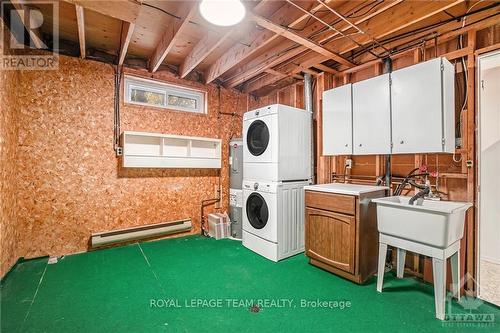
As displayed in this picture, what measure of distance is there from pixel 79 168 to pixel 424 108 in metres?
3.86

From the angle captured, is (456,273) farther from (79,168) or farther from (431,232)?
(79,168)

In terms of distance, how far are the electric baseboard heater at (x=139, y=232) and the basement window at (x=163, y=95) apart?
1.77 metres

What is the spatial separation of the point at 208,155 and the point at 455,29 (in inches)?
131

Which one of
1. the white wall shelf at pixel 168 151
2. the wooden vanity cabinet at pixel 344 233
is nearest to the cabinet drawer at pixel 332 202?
the wooden vanity cabinet at pixel 344 233

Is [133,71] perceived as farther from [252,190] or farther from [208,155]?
[252,190]

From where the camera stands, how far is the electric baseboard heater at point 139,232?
123 inches

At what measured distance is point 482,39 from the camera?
214cm

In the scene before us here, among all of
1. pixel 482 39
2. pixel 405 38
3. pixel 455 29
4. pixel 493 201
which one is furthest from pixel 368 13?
pixel 493 201

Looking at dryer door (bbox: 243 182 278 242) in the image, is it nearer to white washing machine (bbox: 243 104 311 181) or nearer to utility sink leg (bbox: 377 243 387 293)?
white washing machine (bbox: 243 104 311 181)

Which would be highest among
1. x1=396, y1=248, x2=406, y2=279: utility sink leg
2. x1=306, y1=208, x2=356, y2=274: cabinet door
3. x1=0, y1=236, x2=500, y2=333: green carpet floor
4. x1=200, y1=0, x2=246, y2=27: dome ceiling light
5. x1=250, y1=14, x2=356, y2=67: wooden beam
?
x1=250, y1=14, x2=356, y2=67: wooden beam

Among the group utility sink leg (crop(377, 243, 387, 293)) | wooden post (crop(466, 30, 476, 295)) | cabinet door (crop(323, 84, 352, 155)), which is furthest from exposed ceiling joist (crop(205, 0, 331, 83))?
utility sink leg (crop(377, 243, 387, 293))

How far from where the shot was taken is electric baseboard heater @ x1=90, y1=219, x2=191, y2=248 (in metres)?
3.12

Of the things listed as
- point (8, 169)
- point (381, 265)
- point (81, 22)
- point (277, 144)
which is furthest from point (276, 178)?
point (8, 169)

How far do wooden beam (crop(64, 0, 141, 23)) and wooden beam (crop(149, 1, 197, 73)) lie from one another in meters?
0.39
